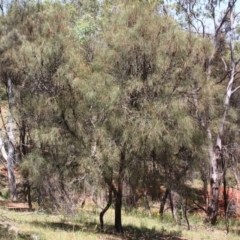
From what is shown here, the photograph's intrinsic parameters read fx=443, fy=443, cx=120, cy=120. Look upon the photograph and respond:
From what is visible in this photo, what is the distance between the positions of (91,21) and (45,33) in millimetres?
5143

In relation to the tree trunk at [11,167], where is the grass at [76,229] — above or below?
below

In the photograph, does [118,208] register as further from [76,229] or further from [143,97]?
[143,97]

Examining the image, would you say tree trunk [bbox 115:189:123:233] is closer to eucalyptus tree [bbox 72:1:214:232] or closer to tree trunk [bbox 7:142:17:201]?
eucalyptus tree [bbox 72:1:214:232]

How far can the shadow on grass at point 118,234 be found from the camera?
397 inches

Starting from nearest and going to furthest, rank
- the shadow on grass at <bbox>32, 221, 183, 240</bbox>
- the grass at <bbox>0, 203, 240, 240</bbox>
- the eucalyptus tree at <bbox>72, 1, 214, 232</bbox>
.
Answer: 1. the grass at <bbox>0, 203, 240, 240</bbox>
2. the eucalyptus tree at <bbox>72, 1, 214, 232</bbox>
3. the shadow on grass at <bbox>32, 221, 183, 240</bbox>

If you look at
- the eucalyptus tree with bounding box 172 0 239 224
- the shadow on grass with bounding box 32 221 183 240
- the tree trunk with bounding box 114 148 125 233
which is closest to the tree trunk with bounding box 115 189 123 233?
the tree trunk with bounding box 114 148 125 233

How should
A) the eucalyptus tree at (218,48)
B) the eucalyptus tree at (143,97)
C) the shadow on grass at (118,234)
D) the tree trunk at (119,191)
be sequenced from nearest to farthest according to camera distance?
1. the eucalyptus tree at (143,97)
2. the tree trunk at (119,191)
3. the shadow on grass at (118,234)
4. the eucalyptus tree at (218,48)

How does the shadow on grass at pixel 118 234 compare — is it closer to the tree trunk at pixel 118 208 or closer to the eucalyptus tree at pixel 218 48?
the tree trunk at pixel 118 208

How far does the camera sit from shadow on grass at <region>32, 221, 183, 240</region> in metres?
10.1

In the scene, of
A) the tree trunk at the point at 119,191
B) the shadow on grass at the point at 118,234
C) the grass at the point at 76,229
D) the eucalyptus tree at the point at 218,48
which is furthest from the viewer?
the eucalyptus tree at the point at 218,48

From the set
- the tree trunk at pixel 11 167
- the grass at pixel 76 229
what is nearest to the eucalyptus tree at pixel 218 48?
the grass at pixel 76 229

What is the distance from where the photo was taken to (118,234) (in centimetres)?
1030

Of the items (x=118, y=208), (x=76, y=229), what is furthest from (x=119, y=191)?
(x=76, y=229)

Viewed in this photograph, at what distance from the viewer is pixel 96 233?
9.85m
